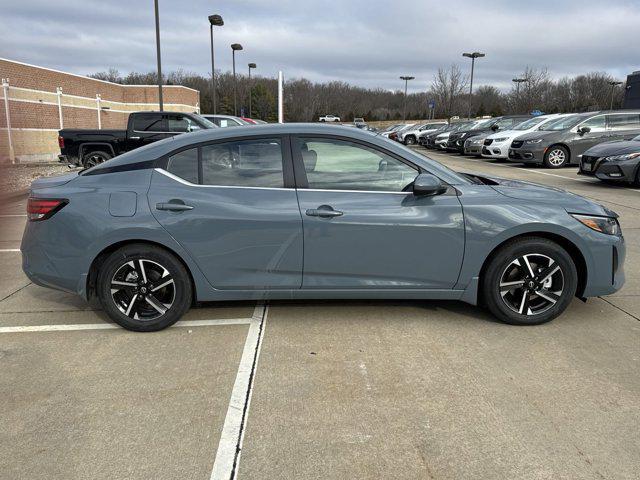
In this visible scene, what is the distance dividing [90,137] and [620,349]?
1380 cm

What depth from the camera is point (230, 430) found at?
106 inches

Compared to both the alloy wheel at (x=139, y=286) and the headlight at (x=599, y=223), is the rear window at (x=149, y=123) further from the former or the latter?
the headlight at (x=599, y=223)

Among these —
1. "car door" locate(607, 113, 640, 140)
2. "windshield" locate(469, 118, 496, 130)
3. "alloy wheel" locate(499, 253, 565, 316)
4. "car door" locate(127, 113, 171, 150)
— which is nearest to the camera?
"alloy wheel" locate(499, 253, 565, 316)

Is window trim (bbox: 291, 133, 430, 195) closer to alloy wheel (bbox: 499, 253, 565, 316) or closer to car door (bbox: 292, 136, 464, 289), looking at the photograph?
car door (bbox: 292, 136, 464, 289)

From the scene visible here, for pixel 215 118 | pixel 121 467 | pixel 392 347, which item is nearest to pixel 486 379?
pixel 392 347

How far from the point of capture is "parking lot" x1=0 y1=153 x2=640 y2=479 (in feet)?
8.05

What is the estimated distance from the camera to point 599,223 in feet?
12.9

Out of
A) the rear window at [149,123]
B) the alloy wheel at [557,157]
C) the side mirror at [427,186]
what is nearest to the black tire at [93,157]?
the rear window at [149,123]

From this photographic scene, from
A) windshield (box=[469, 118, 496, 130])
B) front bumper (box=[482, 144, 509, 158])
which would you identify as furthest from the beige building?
windshield (box=[469, 118, 496, 130])

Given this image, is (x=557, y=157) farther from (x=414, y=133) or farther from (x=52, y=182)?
(x=414, y=133)

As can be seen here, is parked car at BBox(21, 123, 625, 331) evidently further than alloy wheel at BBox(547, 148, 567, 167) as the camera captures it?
No

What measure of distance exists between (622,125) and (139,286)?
1652 cm

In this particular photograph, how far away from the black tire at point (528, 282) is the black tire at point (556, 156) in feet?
43.9

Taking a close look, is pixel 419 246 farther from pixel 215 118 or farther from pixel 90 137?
pixel 215 118
